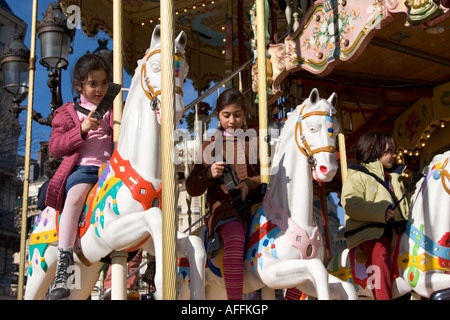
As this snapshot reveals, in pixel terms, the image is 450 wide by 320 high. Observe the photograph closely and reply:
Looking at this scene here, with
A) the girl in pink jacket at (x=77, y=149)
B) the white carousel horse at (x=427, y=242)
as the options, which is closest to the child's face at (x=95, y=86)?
the girl in pink jacket at (x=77, y=149)

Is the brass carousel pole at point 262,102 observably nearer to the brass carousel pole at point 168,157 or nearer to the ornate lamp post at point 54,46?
the brass carousel pole at point 168,157

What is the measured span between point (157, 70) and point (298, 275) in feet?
5.50

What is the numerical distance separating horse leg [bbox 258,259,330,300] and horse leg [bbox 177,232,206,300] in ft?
Result: 2.22

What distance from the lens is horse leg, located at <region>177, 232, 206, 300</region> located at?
392 centimetres

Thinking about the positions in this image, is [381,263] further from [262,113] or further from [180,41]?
[180,41]

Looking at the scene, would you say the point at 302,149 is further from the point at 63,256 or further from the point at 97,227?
the point at 63,256

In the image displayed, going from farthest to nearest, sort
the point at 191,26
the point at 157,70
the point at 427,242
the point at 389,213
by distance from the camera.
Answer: the point at 191,26 < the point at 389,213 < the point at 427,242 < the point at 157,70

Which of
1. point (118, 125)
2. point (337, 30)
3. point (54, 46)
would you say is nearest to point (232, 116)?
point (118, 125)

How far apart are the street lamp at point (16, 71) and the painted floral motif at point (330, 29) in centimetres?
364

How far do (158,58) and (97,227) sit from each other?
124 centimetres

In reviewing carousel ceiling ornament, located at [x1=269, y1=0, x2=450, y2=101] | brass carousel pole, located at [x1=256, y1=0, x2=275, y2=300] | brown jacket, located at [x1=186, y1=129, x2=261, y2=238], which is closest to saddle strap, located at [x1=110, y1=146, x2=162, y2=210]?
brown jacket, located at [x1=186, y1=129, x2=261, y2=238]

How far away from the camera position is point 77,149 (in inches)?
194

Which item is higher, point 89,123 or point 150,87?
point 150,87
